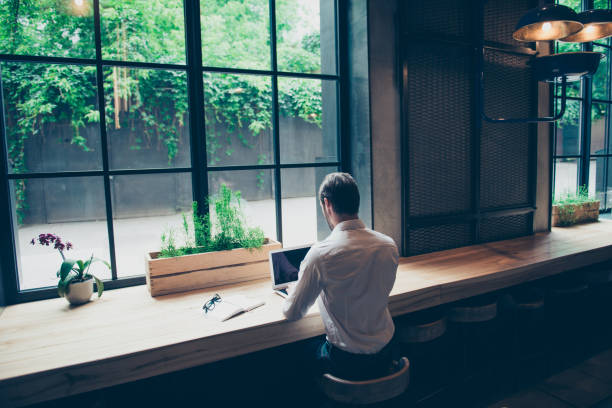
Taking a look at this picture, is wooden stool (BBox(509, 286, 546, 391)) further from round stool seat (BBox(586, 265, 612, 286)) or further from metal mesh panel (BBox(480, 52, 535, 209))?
metal mesh panel (BBox(480, 52, 535, 209))

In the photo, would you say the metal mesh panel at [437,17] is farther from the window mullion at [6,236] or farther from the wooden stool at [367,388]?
the window mullion at [6,236]

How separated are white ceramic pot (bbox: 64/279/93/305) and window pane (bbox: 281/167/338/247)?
1.18 meters

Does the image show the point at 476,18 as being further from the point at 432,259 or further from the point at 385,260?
the point at 385,260

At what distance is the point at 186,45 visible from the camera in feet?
7.37

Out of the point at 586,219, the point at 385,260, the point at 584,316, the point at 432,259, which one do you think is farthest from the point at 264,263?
the point at 586,219

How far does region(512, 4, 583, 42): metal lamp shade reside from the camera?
214 cm

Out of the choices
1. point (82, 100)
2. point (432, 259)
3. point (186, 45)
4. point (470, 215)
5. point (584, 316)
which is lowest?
point (584, 316)

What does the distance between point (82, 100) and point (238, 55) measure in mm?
1342

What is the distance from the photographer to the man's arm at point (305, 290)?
60.6 inches

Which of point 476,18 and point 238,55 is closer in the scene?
point 238,55

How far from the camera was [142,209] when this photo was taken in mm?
6148

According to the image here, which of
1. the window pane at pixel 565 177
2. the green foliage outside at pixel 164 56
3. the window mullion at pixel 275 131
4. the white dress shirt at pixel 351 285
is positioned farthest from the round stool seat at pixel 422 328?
the window pane at pixel 565 177

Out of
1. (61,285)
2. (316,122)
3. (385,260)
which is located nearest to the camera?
(385,260)

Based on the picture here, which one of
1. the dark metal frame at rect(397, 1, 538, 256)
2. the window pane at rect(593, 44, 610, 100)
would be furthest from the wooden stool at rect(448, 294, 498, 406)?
the window pane at rect(593, 44, 610, 100)
